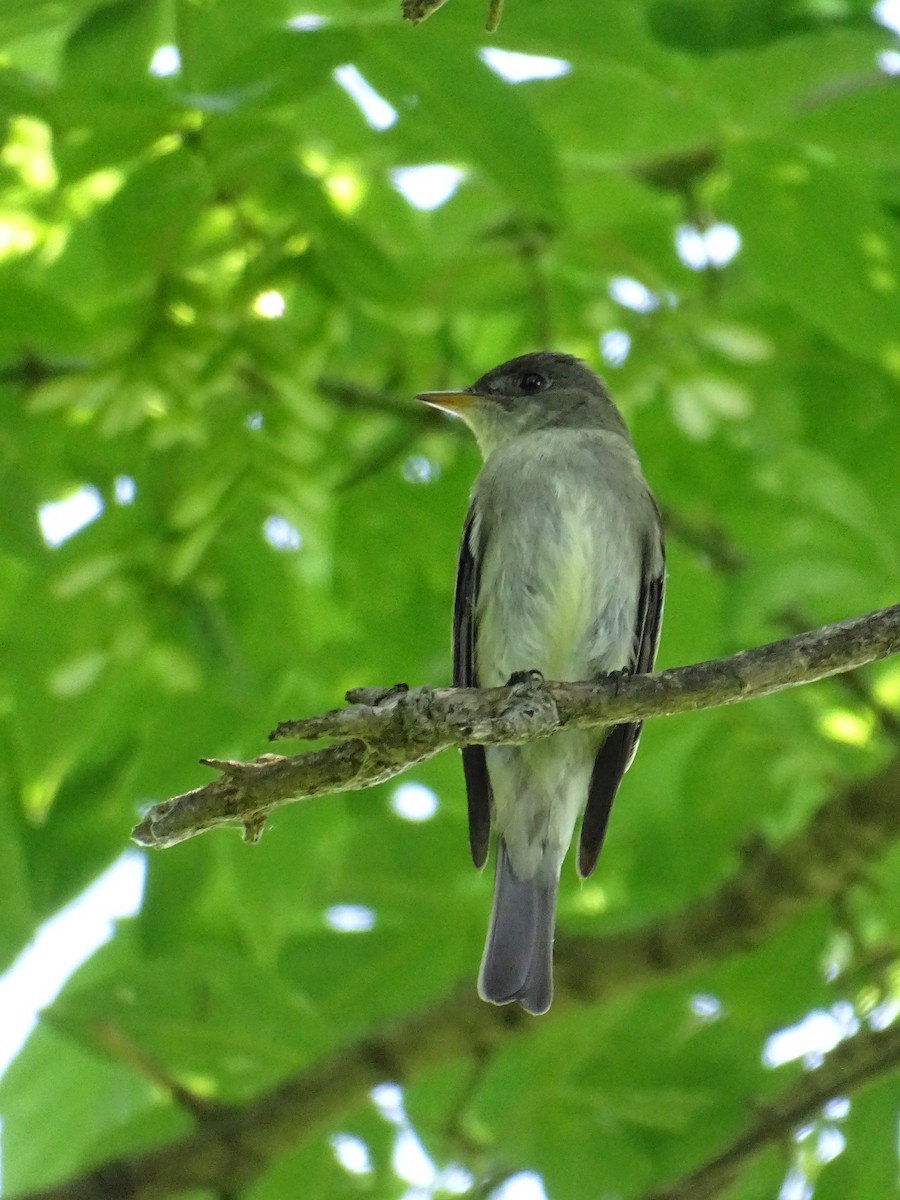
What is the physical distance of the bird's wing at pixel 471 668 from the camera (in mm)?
3518

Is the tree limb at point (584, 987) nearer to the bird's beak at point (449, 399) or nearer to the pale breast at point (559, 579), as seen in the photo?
the pale breast at point (559, 579)

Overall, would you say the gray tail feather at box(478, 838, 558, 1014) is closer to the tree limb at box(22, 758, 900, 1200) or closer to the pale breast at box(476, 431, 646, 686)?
the tree limb at box(22, 758, 900, 1200)

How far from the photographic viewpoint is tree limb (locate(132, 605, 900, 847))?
203 centimetres

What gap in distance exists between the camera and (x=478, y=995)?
3.39m

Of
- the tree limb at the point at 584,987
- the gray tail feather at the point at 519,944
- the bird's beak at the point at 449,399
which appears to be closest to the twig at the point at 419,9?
the bird's beak at the point at 449,399

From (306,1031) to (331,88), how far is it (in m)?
2.05

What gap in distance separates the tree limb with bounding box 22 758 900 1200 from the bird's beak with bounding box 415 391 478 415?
1338 millimetres

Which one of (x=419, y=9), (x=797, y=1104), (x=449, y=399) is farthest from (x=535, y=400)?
(x=419, y=9)

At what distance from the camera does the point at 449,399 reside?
12.1 ft

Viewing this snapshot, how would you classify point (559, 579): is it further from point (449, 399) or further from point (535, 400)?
point (535, 400)

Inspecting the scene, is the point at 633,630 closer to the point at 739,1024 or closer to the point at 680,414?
the point at 680,414

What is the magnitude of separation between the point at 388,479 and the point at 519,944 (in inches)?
45.0

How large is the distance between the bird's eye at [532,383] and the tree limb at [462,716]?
70.0 inches

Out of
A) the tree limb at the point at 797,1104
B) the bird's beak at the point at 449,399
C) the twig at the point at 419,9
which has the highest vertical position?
the twig at the point at 419,9
